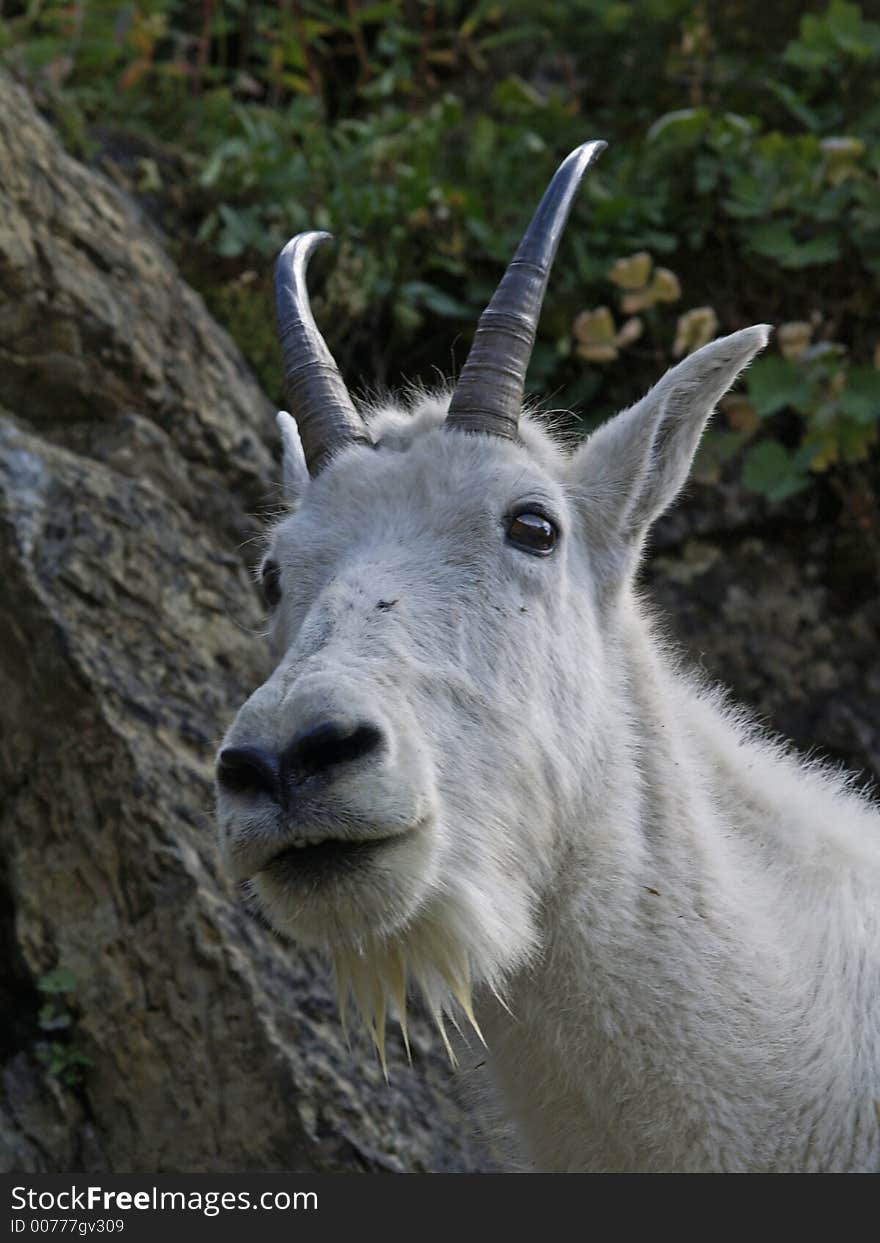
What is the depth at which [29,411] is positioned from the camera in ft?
22.6

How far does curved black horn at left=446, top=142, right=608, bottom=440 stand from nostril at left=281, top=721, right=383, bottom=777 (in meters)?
1.40

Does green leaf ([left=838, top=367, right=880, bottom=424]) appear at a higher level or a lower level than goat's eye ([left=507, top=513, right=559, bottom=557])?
lower

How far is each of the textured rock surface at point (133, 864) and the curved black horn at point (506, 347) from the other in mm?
1999

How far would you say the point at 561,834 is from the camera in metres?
4.15

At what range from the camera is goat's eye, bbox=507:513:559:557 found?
4.28 meters

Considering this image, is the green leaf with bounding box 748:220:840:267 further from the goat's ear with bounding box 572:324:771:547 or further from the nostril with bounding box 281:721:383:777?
the nostril with bounding box 281:721:383:777

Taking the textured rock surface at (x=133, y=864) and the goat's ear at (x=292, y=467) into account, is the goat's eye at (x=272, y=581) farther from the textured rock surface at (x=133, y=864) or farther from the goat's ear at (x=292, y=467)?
the textured rock surface at (x=133, y=864)

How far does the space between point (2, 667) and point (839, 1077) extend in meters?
3.51

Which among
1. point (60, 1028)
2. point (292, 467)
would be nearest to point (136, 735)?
point (60, 1028)

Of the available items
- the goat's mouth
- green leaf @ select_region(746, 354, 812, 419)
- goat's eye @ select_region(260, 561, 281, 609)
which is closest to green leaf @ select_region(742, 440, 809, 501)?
green leaf @ select_region(746, 354, 812, 419)

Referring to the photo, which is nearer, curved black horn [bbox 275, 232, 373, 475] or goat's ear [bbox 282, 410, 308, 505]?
curved black horn [bbox 275, 232, 373, 475]

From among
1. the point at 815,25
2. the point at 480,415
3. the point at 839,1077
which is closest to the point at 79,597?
the point at 480,415

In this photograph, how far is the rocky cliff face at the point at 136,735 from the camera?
17.7 ft

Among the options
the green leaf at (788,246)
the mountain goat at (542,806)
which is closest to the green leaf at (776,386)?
the green leaf at (788,246)
